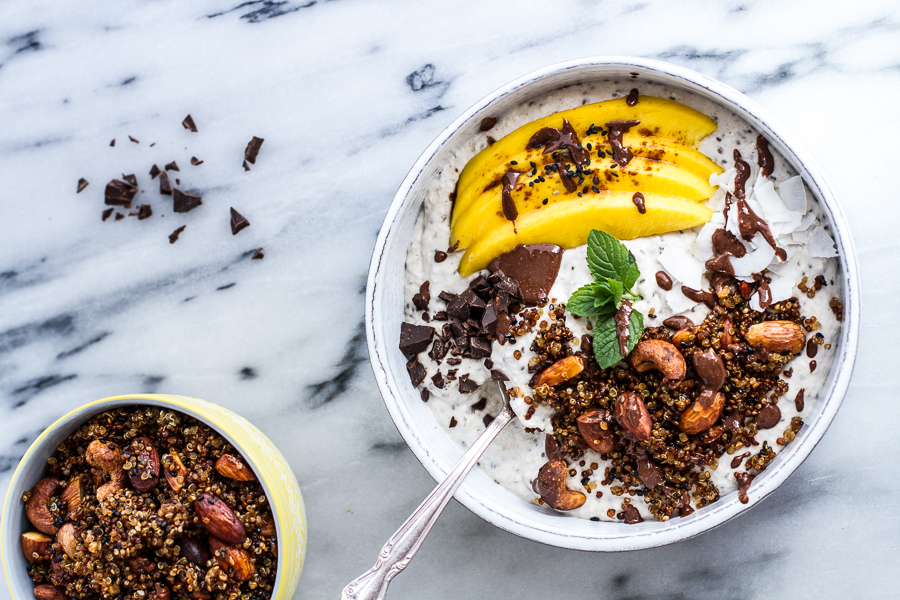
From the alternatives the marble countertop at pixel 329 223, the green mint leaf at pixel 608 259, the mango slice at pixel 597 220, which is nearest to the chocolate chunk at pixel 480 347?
the mango slice at pixel 597 220

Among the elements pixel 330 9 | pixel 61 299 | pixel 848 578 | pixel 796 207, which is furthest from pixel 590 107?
pixel 61 299

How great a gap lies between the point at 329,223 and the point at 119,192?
79 centimetres

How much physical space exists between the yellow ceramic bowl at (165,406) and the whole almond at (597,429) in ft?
2.99

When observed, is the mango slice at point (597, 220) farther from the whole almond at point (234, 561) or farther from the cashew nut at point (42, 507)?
the cashew nut at point (42, 507)

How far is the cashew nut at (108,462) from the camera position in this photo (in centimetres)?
193

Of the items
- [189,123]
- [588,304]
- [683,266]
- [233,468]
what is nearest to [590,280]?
[588,304]

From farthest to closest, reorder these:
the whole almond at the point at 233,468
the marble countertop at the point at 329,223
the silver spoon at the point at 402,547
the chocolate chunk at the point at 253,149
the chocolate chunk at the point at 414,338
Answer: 1. the chocolate chunk at the point at 253,149
2. the marble countertop at the point at 329,223
3. the chocolate chunk at the point at 414,338
4. the whole almond at the point at 233,468
5. the silver spoon at the point at 402,547

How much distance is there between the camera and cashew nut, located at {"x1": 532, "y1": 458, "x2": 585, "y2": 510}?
1964mm

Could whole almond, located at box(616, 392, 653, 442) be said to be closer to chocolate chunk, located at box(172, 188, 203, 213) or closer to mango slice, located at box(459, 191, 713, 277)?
mango slice, located at box(459, 191, 713, 277)

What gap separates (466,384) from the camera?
2.04 metres

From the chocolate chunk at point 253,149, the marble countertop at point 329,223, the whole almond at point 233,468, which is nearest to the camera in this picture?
the whole almond at point 233,468

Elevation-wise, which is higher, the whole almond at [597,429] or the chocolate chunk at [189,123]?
the chocolate chunk at [189,123]

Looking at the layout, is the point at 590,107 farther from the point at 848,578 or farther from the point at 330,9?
the point at 848,578

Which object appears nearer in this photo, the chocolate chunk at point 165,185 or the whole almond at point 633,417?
the whole almond at point 633,417
